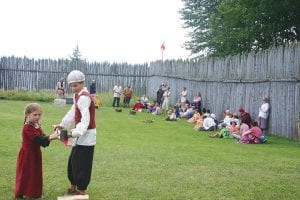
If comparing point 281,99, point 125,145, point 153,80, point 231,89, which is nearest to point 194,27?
point 153,80

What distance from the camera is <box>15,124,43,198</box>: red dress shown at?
736cm

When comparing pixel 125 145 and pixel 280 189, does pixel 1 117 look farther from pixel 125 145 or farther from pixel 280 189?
pixel 280 189

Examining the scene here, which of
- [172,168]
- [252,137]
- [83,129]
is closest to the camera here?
[83,129]

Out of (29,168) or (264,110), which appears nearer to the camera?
(29,168)

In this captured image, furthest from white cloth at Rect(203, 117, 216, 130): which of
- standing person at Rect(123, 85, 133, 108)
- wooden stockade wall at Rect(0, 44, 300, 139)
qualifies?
standing person at Rect(123, 85, 133, 108)

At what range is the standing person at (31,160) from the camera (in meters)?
7.36

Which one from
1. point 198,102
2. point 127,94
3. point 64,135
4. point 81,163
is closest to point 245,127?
point 198,102

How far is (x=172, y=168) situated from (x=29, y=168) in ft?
11.6

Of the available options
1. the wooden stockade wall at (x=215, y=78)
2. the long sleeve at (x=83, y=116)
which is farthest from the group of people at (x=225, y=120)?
the long sleeve at (x=83, y=116)

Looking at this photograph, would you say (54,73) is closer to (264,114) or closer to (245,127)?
(264,114)

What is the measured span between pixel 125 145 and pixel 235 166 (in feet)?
12.3

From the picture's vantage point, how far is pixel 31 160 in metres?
7.44

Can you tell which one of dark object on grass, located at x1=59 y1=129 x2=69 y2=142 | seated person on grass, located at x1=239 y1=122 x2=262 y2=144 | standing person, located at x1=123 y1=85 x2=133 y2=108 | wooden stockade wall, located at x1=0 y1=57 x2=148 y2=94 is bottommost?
seated person on grass, located at x1=239 y1=122 x2=262 y2=144

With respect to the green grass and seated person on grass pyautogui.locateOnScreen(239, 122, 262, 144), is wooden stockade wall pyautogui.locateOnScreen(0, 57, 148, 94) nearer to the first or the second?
the green grass
